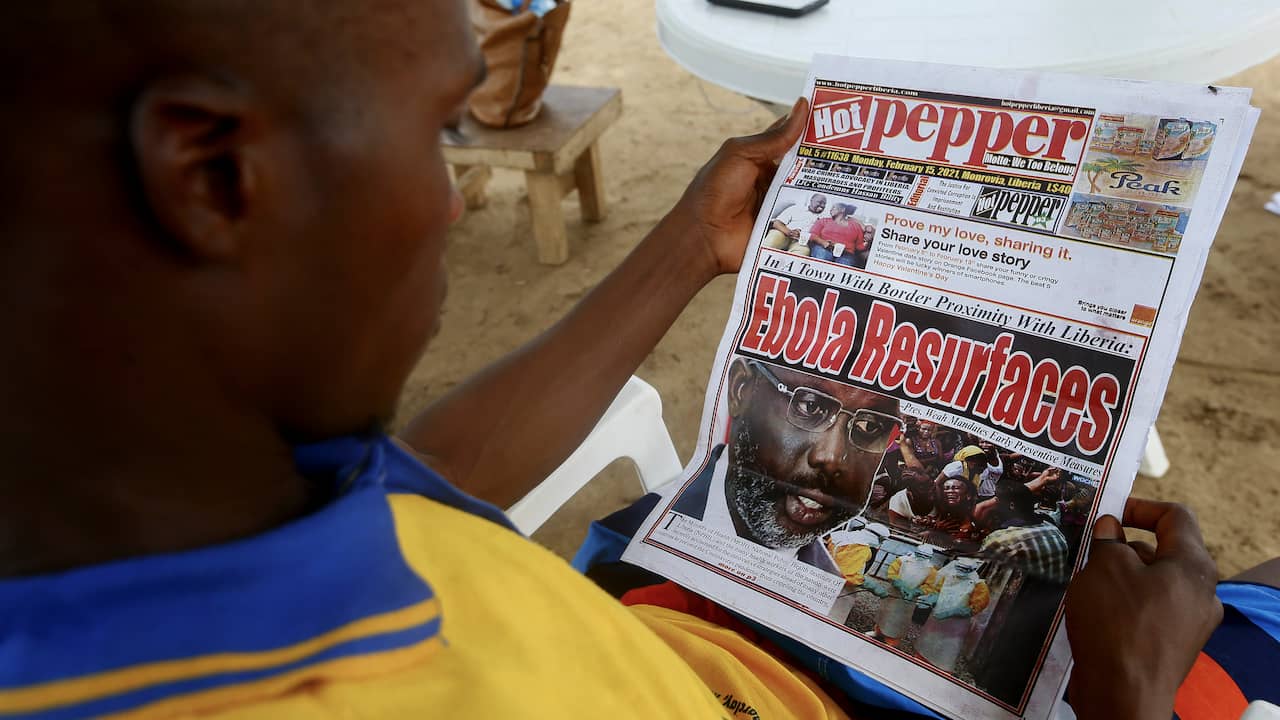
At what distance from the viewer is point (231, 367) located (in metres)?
0.33

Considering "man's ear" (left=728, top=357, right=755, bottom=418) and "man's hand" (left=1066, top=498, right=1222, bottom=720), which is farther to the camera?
"man's ear" (left=728, top=357, right=755, bottom=418)

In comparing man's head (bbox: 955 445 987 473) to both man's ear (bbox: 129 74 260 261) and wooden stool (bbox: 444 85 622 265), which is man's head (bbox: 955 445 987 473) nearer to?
man's ear (bbox: 129 74 260 261)

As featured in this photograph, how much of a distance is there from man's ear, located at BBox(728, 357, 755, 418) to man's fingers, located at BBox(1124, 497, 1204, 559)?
1.08 ft

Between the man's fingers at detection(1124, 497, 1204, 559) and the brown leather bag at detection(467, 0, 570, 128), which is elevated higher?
the man's fingers at detection(1124, 497, 1204, 559)

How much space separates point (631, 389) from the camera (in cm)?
98

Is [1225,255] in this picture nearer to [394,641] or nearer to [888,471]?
[888,471]

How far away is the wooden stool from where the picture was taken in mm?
2180

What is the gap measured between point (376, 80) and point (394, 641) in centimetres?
25

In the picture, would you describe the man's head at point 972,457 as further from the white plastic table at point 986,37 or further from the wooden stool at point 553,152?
the wooden stool at point 553,152

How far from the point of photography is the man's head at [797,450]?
745mm

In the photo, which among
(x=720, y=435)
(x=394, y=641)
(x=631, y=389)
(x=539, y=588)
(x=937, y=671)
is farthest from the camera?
(x=631, y=389)

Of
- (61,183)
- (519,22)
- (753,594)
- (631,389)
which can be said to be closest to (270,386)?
(61,183)

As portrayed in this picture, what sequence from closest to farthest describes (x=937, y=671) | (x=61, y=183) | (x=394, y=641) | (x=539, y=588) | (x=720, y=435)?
(x=61, y=183)
(x=394, y=641)
(x=539, y=588)
(x=937, y=671)
(x=720, y=435)

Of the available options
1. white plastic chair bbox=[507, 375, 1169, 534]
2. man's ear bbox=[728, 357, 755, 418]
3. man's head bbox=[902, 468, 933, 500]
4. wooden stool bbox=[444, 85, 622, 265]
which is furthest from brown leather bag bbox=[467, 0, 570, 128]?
man's head bbox=[902, 468, 933, 500]
